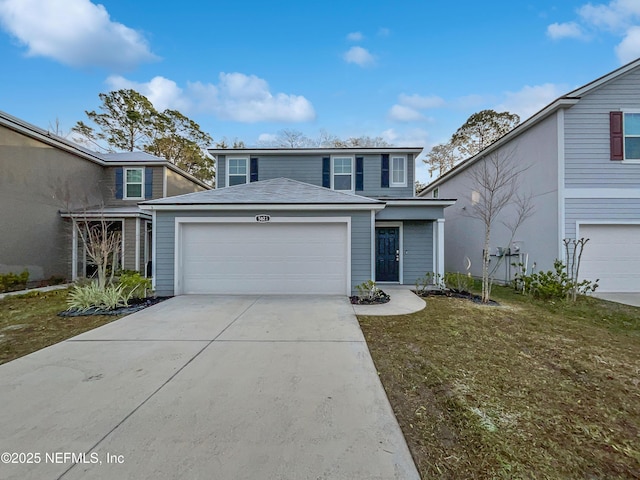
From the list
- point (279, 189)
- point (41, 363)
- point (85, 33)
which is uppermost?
point (85, 33)

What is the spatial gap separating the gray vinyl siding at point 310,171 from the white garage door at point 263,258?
4.67 m

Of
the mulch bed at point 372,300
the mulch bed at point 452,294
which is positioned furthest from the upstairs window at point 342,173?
the mulch bed at point 372,300

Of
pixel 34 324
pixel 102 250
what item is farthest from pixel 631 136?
pixel 34 324

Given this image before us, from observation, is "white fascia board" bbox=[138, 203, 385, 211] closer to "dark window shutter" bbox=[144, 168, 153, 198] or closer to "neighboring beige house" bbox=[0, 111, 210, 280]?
"neighboring beige house" bbox=[0, 111, 210, 280]

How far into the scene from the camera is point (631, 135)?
26.9ft

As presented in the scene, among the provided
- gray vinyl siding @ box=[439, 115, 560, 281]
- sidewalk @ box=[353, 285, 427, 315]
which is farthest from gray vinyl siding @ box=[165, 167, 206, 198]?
gray vinyl siding @ box=[439, 115, 560, 281]

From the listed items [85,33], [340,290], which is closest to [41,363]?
[340,290]

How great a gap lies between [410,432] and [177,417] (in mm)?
2056

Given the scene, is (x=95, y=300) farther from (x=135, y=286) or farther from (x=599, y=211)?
(x=599, y=211)

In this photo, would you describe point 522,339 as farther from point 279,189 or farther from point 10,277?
point 10,277

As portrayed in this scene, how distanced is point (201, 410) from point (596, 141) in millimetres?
11659

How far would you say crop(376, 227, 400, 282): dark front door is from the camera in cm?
1046

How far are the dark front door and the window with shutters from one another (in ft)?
22.6

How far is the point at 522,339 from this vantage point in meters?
4.55
